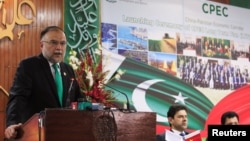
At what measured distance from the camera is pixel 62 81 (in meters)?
2.60

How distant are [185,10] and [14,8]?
8.29 feet

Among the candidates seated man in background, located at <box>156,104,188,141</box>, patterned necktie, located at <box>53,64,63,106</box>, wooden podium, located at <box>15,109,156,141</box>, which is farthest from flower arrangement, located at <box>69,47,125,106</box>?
wooden podium, located at <box>15,109,156,141</box>

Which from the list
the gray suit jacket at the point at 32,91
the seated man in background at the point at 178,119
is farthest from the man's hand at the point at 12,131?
the seated man in background at the point at 178,119

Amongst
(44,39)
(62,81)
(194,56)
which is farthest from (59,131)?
(194,56)

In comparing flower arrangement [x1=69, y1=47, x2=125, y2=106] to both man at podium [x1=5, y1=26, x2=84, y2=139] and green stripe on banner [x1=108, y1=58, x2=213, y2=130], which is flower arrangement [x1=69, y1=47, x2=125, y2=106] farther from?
man at podium [x1=5, y1=26, x2=84, y2=139]

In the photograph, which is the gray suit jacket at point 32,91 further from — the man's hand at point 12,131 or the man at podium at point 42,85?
the man's hand at point 12,131

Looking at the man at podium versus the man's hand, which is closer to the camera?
the man's hand

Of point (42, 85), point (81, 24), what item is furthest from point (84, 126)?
point (81, 24)

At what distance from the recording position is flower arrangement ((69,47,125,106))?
12.7 ft

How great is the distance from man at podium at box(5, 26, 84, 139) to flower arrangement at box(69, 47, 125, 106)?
98cm

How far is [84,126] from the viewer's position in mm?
2070

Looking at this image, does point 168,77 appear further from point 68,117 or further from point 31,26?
point 68,117

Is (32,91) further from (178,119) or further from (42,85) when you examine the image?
(178,119)

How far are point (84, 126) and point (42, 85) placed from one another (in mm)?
560
